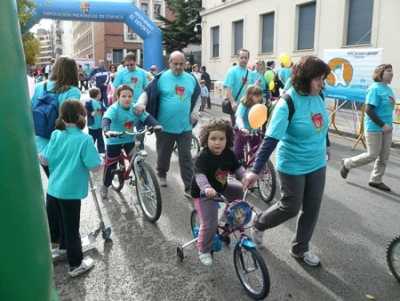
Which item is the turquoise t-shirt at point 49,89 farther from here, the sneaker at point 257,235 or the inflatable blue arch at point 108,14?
the inflatable blue arch at point 108,14

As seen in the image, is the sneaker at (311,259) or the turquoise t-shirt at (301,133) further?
the sneaker at (311,259)

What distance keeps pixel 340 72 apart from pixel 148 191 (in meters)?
7.53

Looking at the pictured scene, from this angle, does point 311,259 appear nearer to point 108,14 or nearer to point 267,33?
point 108,14

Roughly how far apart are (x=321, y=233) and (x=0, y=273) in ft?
12.2

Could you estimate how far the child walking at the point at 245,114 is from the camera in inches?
205

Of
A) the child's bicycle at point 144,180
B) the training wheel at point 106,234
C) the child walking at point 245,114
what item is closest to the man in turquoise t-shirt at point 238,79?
the child walking at point 245,114

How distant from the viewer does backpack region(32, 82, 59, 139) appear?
370 cm

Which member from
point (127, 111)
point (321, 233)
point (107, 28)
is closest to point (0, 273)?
point (321, 233)

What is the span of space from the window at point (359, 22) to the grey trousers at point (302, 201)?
13004 mm

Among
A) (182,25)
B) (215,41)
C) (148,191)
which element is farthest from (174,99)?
(182,25)

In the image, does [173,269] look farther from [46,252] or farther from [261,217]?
[46,252]

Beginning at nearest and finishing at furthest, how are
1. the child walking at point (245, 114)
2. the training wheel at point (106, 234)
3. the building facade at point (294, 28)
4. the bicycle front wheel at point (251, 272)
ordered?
the bicycle front wheel at point (251, 272) < the training wheel at point (106, 234) < the child walking at point (245, 114) < the building facade at point (294, 28)

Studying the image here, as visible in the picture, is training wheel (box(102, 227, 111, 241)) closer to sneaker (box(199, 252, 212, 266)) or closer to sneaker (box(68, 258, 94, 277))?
sneaker (box(68, 258, 94, 277))

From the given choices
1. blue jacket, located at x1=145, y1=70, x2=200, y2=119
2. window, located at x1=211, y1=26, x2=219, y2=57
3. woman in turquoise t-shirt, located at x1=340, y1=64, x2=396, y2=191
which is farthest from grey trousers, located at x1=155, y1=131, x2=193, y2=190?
window, located at x1=211, y1=26, x2=219, y2=57
